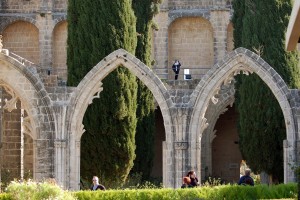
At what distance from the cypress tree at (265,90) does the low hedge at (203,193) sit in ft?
24.2

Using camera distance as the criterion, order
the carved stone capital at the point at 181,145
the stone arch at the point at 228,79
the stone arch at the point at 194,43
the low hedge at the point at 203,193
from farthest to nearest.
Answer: the stone arch at the point at 194,43 < the carved stone capital at the point at 181,145 < the stone arch at the point at 228,79 < the low hedge at the point at 203,193

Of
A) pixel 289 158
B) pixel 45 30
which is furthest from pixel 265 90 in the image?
pixel 45 30

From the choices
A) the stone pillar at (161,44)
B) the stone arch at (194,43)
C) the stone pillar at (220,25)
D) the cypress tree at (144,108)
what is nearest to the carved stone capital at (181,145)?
the cypress tree at (144,108)

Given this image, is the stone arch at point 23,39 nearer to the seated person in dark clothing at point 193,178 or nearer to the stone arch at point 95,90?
the stone arch at point 95,90

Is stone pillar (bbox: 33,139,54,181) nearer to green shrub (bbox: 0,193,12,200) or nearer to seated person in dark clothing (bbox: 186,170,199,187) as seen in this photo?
green shrub (bbox: 0,193,12,200)

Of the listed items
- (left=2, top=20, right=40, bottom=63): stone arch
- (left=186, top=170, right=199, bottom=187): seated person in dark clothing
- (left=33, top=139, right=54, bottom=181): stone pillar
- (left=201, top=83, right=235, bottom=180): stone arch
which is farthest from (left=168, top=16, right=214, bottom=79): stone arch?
(left=186, top=170, right=199, bottom=187): seated person in dark clothing

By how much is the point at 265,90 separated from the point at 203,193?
844cm

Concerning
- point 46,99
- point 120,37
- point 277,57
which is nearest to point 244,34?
point 277,57

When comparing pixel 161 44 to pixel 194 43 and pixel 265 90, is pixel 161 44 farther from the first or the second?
pixel 265 90

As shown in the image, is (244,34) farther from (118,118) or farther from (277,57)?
(118,118)

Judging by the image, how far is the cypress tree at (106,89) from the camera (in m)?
30.1

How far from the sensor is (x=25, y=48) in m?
39.1

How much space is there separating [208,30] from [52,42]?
5.60 m

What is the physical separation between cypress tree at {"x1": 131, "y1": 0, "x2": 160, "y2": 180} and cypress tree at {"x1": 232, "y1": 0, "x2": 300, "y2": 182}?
288cm
